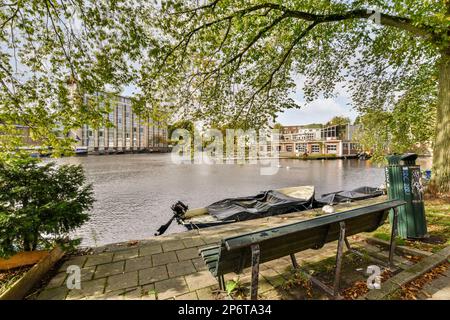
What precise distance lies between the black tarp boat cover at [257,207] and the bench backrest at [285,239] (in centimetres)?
401

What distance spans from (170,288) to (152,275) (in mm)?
507

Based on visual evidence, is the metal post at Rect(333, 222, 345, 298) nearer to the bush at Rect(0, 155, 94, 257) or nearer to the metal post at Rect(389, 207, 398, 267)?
the metal post at Rect(389, 207, 398, 267)

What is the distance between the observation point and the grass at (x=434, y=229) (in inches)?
139

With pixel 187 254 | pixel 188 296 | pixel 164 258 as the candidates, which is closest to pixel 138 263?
pixel 164 258

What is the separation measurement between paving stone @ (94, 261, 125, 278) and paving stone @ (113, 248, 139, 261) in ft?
0.59

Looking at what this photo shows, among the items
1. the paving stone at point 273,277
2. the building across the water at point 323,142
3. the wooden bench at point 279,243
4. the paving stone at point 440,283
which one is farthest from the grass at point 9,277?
the building across the water at point 323,142

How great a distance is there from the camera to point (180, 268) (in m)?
3.22

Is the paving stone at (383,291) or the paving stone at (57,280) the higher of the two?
the paving stone at (383,291)

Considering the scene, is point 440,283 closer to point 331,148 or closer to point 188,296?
point 188,296

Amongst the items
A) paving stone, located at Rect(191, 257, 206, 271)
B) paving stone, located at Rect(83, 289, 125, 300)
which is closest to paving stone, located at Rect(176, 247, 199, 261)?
paving stone, located at Rect(191, 257, 206, 271)

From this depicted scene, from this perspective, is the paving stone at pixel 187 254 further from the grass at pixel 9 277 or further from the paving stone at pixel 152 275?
the grass at pixel 9 277

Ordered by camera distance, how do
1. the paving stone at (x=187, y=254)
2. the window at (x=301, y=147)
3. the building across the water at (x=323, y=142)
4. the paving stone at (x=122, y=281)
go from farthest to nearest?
1. the window at (x=301, y=147)
2. the building across the water at (x=323, y=142)
3. the paving stone at (x=187, y=254)
4. the paving stone at (x=122, y=281)

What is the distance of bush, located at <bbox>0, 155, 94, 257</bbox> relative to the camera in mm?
2832
